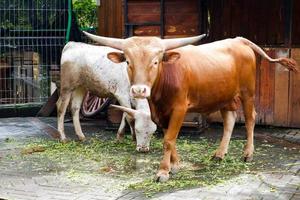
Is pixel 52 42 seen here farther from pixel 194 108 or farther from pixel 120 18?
pixel 194 108

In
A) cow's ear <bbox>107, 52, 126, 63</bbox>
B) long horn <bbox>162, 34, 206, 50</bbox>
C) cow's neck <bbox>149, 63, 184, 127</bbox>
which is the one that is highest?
long horn <bbox>162, 34, 206, 50</bbox>

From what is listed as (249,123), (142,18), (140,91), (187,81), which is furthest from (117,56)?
A: (142,18)

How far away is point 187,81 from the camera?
669cm

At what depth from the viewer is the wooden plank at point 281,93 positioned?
9.88 metres

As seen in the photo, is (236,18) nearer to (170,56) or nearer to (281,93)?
(281,93)

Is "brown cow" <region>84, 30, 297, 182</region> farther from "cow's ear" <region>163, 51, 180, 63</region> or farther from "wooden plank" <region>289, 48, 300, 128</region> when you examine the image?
"wooden plank" <region>289, 48, 300, 128</region>

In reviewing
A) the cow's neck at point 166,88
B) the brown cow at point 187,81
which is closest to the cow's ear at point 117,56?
the brown cow at point 187,81

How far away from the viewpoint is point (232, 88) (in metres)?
7.23

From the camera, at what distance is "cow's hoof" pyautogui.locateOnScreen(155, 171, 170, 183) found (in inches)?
250

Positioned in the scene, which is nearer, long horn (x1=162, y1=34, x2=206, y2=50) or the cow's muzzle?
the cow's muzzle

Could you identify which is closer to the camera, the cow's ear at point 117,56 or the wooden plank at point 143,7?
the cow's ear at point 117,56

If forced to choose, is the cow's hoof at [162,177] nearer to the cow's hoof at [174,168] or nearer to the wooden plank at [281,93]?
the cow's hoof at [174,168]

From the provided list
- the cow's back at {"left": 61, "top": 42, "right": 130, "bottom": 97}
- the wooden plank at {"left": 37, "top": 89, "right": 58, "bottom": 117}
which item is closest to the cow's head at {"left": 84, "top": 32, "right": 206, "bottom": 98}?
the cow's back at {"left": 61, "top": 42, "right": 130, "bottom": 97}

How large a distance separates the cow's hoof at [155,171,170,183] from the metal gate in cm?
619
